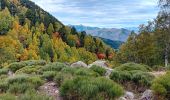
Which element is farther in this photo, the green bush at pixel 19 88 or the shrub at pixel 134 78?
the shrub at pixel 134 78

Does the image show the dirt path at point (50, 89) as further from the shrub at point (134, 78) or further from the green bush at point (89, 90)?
the shrub at point (134, 78)

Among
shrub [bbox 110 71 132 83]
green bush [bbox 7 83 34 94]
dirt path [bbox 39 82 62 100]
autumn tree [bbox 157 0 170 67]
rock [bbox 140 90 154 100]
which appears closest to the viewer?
green bush [bbox 7 83 34 94]

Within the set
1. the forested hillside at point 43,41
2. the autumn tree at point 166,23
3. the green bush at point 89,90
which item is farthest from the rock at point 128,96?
the forested hillside at point 43,41

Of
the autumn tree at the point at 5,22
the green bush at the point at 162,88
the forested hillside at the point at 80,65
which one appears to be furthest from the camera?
the autumn tree at the point at 5,22

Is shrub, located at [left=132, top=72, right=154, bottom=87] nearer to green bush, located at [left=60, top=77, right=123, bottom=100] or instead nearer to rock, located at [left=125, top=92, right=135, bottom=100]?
rock, located at [left=125, top=92, right=135, bottom=100]

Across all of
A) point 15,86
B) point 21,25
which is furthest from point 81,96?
point 21,25

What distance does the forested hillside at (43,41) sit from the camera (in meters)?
136

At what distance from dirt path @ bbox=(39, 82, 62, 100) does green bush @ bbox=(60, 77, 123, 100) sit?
2.15 feet

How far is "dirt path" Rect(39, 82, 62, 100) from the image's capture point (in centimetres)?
1201

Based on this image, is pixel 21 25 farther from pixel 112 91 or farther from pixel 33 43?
pixel 112 91

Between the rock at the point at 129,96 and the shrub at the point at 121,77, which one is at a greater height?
the shrub at the point at 121,77

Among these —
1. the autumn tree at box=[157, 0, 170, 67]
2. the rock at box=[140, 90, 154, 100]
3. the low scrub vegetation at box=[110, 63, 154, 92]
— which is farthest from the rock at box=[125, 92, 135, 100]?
the autumn tree at box=[157, 0, 170, 67]

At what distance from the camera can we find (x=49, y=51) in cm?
15162

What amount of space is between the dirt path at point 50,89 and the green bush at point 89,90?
655 millimetres
